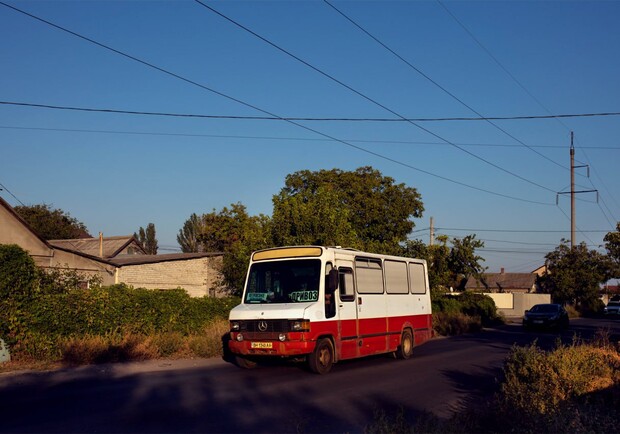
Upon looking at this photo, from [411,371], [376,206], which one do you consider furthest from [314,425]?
[376,206]

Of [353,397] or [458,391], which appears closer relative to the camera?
[353,397]

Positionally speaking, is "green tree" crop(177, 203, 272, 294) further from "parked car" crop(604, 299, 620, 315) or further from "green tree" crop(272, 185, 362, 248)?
"parked car" crop(604, 299, 620, 315)

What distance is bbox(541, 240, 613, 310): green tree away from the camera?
60.4m

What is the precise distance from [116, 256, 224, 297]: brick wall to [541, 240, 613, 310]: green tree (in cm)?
3504

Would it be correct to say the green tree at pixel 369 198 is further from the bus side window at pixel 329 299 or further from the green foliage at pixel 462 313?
the bus side window at pixel 329 299

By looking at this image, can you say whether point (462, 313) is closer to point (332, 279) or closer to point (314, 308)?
point (332, 279)

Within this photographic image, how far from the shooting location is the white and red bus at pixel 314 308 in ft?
47.4

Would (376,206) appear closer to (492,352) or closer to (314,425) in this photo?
(492,352)

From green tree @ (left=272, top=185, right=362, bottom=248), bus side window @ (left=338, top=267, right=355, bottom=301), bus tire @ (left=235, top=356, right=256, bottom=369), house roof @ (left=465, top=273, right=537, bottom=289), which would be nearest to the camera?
bus tire @ (left=235, top=356, right=256, bottom=369)

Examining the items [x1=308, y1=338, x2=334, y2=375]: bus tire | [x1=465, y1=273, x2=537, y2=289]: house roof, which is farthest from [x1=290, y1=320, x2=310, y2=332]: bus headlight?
[x1=465, y1=273, x2=537, y2=289]: house roof

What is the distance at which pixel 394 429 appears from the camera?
7.48m

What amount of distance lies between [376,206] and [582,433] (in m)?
44.0

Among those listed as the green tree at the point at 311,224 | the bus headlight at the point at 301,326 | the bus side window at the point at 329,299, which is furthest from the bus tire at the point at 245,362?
the green tree at the point at 311,224

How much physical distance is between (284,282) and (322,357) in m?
2.06
